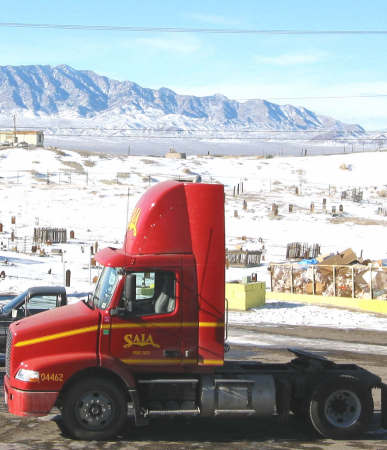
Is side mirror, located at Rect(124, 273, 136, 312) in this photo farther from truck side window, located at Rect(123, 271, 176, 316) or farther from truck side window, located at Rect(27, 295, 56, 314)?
truck side window, located at Rect(27, 295, 56, 314)

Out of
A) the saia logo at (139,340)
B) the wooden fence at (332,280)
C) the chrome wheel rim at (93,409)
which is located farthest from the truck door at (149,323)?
the wooden fence at (332,280)

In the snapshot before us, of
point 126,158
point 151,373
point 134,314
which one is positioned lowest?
point 151,373

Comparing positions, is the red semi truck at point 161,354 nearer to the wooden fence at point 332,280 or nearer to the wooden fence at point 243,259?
the wooden fence at point 332,280

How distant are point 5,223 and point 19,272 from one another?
2041 centimetres

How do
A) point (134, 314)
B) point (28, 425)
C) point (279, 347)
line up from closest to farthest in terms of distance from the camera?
point (134, 314) < point (28, 425) < point (279, 347)

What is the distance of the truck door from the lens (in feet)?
33.7

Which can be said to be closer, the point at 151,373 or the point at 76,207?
the point at 151,373

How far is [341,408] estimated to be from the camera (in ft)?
35.1

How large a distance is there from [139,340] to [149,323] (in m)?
0.29

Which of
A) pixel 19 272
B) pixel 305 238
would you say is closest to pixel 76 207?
pixel 305 238

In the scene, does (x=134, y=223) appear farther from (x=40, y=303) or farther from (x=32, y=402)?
(x=40, y=303)

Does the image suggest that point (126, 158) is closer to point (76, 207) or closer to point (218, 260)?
point (76, 207)

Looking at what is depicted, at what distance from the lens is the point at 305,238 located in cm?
5209

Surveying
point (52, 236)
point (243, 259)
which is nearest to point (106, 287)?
point (243, 259)
